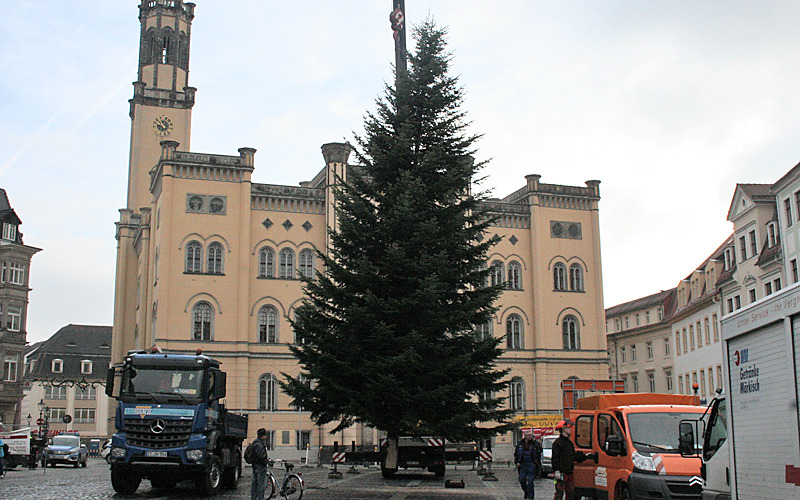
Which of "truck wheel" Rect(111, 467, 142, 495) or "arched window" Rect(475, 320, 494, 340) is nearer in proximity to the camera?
"truck wheel" Rect(111, 467, 142, 495)

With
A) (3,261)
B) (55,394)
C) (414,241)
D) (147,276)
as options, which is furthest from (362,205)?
(55,394)

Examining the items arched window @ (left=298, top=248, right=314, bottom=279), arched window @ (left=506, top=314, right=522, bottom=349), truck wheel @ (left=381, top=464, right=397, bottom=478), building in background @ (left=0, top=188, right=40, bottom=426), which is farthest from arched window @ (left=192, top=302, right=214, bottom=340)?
truck wheel @ (left=381, top=464, right=397, bottom=478)

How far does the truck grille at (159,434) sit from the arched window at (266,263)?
32.5 metres

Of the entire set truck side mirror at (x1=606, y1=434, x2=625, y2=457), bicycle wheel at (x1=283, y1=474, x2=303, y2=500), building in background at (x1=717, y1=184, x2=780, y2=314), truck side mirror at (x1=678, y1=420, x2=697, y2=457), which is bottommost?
bicycle wheel at (x1=283, y1=474, x2=303, y2=500)

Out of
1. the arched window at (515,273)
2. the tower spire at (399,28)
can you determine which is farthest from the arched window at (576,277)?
the tower spire at (399,28)

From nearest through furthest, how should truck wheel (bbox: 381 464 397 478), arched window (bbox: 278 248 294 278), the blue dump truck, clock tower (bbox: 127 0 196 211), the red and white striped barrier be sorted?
1. the blue dump truck
2. truck wheel (bbox: 381 464 397 478)
3. the red and white striped barrier
4. arched window (bbox: 278 248 294 278)
5. clock tower (bbox: 127 0 196 211)

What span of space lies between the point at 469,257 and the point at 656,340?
43.7m

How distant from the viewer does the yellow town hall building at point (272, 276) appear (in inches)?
1897

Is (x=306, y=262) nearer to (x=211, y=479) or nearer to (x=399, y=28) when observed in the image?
(x=399, y=28)

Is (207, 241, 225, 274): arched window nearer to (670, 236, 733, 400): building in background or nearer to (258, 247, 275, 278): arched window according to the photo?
(258, 247, 275, 278): arched window

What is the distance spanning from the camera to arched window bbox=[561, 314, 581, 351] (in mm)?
55094

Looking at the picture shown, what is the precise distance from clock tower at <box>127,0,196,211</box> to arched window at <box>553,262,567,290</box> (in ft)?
93.9

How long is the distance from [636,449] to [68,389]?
75823 millimetres

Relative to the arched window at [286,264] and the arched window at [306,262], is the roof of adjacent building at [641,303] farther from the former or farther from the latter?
the arched window at [286,264]
